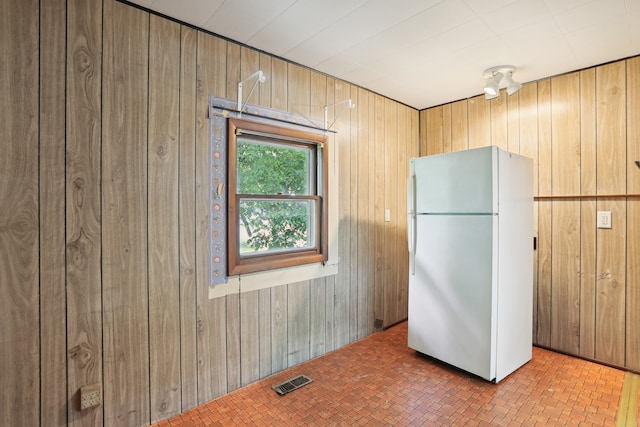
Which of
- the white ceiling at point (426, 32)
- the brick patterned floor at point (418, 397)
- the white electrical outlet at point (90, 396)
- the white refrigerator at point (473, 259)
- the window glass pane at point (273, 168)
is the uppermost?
the white ceiling at point (426, 32)

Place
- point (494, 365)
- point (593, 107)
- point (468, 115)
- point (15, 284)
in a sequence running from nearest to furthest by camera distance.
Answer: point (15, 284) → point (494, 365) → point (593, 107) → point (468, 115)

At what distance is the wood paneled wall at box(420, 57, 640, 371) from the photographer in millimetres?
2410

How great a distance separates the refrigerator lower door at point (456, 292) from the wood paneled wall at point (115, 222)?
1074 millimetres

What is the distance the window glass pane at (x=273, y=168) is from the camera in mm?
2279

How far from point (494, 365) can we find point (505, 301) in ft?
1.44

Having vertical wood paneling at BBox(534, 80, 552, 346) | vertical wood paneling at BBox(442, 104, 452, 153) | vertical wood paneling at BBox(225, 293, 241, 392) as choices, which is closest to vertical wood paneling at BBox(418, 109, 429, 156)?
vertical wood paneling at BBox(442, 104, 452, 153)

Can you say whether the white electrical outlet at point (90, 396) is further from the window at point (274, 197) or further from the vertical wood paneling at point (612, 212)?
the vertical wood paneling at point (612, 212)

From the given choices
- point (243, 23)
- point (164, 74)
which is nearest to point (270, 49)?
point (243, 23)

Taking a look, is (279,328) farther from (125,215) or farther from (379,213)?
(379,213)

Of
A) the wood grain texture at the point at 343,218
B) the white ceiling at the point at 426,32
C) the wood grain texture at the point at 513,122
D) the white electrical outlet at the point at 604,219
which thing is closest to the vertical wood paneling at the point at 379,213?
the wood grain texture at the point at 343,218

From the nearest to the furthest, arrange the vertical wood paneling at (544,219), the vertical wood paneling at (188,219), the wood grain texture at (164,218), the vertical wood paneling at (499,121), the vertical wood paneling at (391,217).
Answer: the wood grain texture at (164,218)
the vertical wood paneling at (188,219)
the vertical wood paneling at (544,219)
the vertical wood paneling at (499,121)
the vertical wood paneling at (391,217)

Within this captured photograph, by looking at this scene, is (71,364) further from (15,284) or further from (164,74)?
(164,74)

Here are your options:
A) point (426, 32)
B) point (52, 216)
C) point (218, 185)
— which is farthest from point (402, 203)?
point (52, 216)

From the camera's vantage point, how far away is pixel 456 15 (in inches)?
74.1
